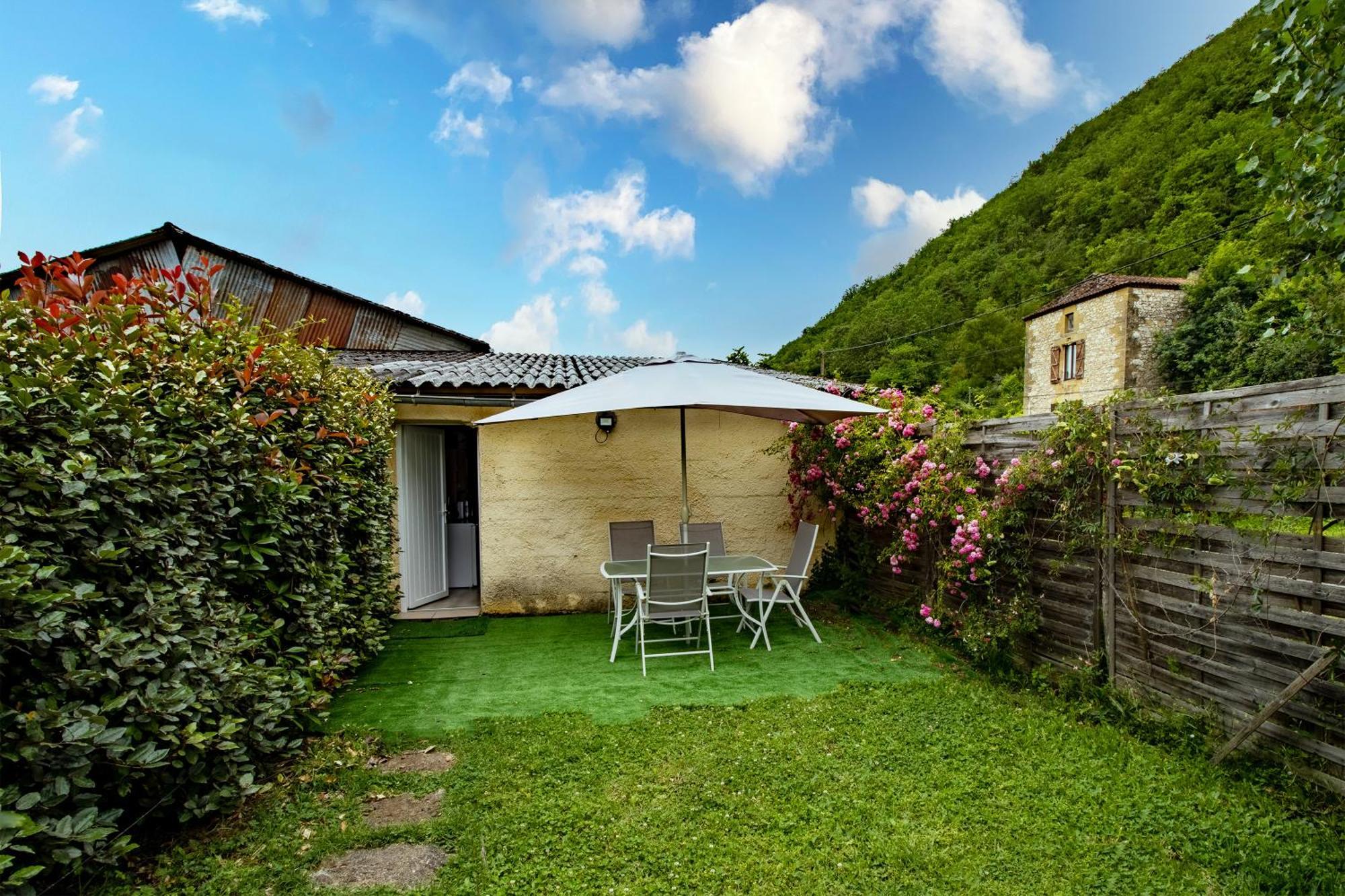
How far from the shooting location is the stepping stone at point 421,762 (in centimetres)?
387

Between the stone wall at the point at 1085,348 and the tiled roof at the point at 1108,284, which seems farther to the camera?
the stone wall at the point at 1085,348

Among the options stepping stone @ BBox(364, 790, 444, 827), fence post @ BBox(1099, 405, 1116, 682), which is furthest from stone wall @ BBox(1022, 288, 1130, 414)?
stepping stone @ BBox(364, 790, 444, 827)

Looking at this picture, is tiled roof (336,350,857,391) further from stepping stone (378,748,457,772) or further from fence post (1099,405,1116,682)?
stepping stone (378,748,457,772)

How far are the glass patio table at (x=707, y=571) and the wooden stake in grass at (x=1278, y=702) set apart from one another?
347 cm

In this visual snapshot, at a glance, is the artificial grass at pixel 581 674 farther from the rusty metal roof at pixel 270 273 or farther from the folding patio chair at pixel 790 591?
the rusty metal roof at pixel 270 273

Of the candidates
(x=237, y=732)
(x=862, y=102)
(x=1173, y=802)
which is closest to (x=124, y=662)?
(x=237, y=732)

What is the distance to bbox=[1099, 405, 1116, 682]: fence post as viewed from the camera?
4215 mm

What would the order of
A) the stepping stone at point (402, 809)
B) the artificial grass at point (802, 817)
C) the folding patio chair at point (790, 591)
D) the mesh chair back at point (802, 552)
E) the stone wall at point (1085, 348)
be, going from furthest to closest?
the stone wall at point (1085, 348)
the mesh chair back at point (802, 552)
the folding patio chair at point (790, 591)
the stepping stone at point (402, 809)
the artificial grass at point (802, 817)

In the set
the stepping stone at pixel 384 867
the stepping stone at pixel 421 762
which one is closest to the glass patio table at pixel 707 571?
the stepping stone at pixel 421 762

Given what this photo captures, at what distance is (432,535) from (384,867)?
5861 millimetres

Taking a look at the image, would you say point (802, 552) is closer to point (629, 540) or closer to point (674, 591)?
point (674, 591)

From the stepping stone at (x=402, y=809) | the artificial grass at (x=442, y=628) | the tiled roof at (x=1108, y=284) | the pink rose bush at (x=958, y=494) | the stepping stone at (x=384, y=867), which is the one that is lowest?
the artificial grass at (x=442, y=628)

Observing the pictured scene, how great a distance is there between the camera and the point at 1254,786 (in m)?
3.28

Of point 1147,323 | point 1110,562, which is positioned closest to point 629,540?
point 1110,562
